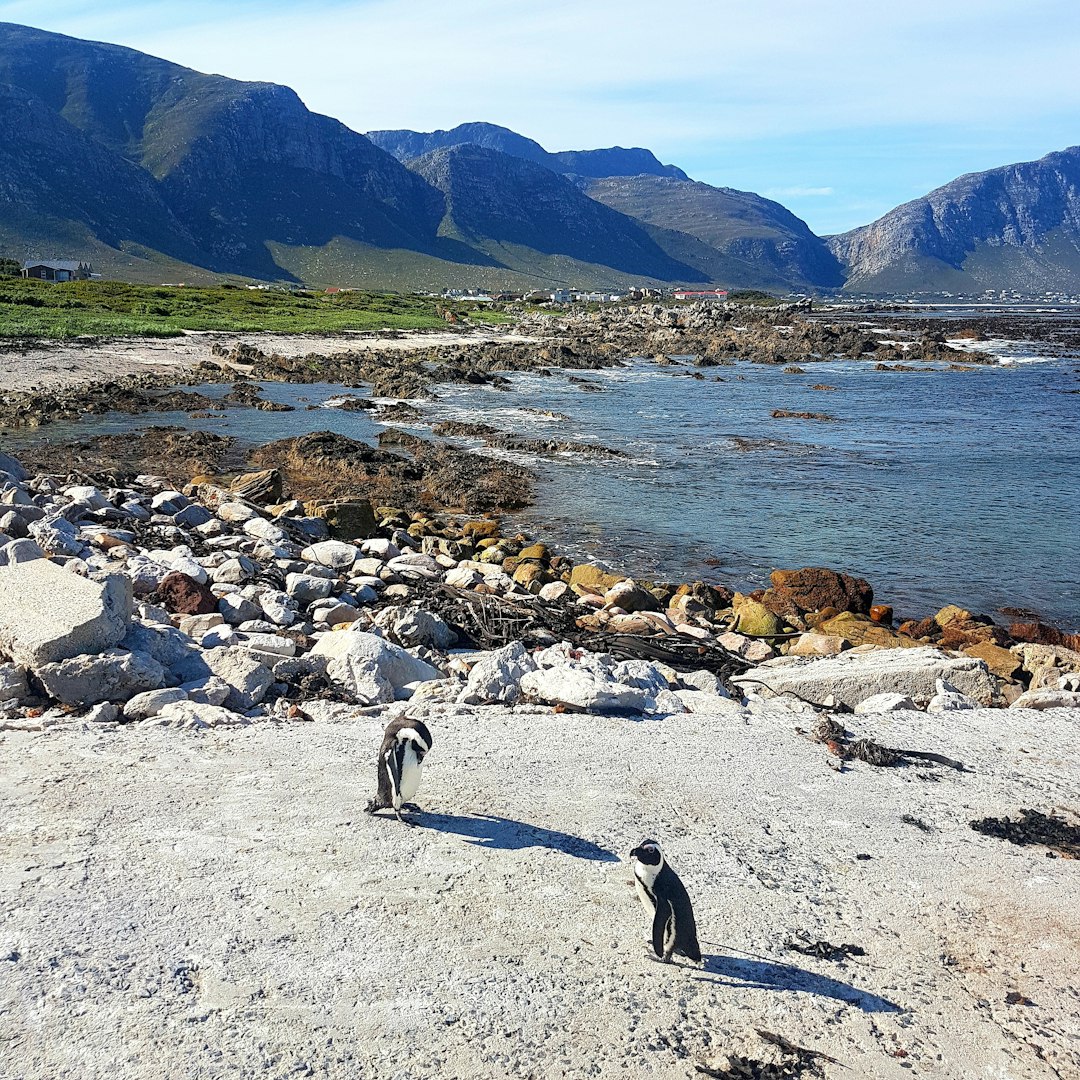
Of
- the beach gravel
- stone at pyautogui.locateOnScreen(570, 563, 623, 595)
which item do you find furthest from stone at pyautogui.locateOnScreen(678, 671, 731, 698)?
stone at pyautogui.locateOnScreen(570, 563, 623, 595)

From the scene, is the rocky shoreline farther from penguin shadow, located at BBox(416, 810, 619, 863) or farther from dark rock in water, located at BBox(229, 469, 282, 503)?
penguin shadow, located at BBox(416, 810, 619, 863)

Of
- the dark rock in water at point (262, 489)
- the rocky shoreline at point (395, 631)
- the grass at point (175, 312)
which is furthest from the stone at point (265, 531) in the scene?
the grass at point (175, 312)

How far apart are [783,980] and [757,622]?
733 cm

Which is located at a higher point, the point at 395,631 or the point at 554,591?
the point at 395,631

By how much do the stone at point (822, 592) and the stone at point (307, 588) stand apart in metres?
6.05

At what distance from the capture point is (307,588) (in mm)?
10211

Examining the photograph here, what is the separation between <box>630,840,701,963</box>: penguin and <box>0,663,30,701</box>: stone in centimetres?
487

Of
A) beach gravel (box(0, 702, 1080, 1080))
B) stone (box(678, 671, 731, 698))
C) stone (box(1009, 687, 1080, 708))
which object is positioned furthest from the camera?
stone (box(1009, 687, 1080, 708))

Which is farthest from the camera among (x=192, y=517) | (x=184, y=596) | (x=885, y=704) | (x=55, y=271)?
(x=55, y=271)

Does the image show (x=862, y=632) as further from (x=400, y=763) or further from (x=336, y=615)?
(x=400, y=763)

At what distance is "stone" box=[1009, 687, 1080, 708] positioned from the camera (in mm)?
8398

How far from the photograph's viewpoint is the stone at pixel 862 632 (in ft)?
35.8


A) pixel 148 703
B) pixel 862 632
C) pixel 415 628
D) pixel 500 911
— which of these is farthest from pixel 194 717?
pixel 862 632

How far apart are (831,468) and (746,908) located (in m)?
20.3
